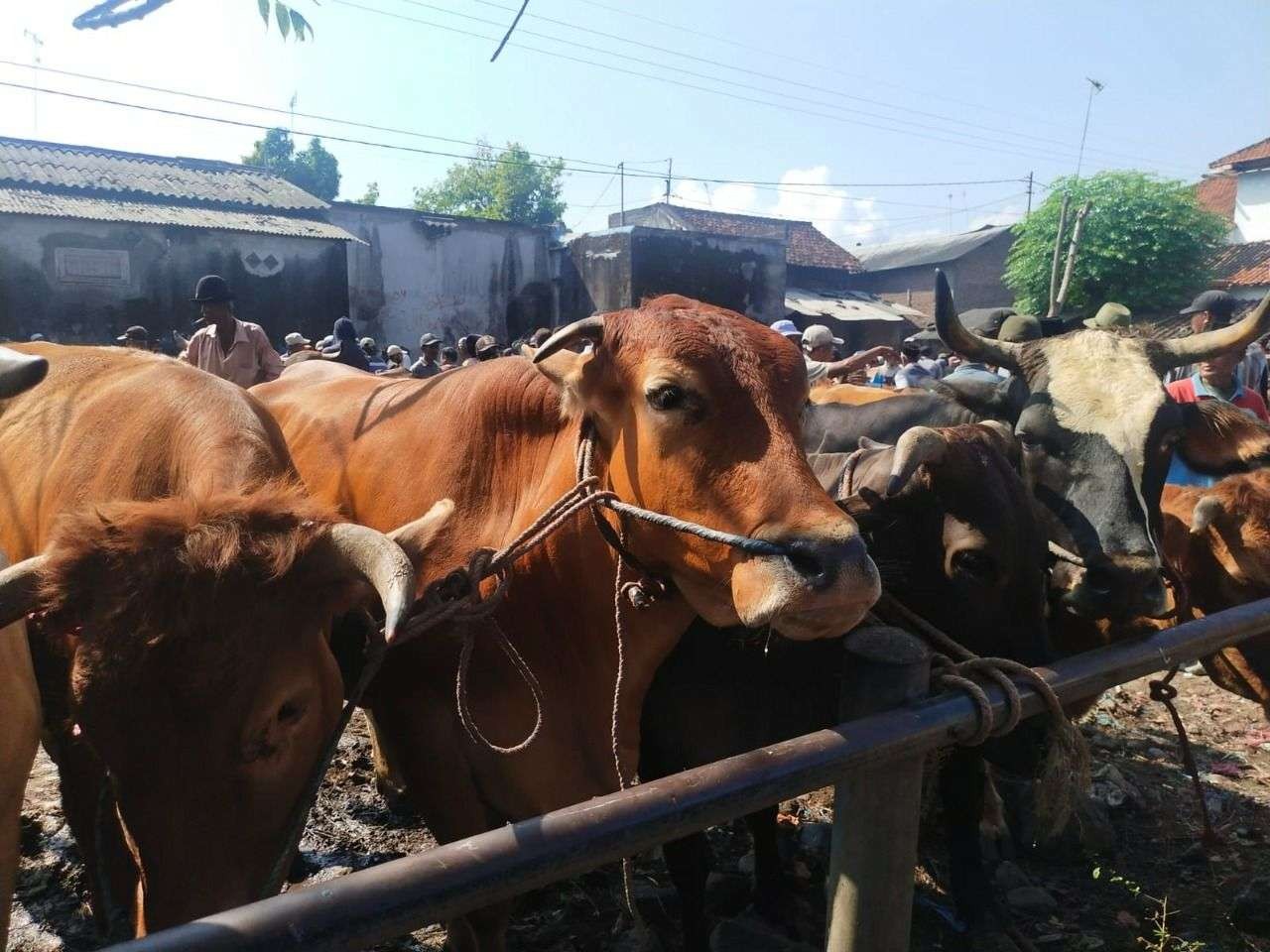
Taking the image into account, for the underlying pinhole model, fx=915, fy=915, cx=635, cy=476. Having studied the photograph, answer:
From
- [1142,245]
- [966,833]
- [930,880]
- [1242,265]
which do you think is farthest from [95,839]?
[1242,265]

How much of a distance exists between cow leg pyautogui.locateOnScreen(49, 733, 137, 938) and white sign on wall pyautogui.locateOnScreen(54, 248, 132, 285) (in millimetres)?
15197

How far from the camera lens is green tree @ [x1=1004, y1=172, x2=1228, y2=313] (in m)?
27.0

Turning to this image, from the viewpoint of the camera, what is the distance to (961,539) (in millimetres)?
3080

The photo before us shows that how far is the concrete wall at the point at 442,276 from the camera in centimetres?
2012

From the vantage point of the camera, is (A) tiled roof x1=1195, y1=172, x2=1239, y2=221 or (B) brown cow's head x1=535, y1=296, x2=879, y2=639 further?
(A) tiled roof x1=1195, y1=172, x2=1239, y2=221

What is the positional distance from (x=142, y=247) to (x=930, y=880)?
16925 millimetres

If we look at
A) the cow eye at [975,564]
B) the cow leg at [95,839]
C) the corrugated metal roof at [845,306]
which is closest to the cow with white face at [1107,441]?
the cow eye at [975,564]

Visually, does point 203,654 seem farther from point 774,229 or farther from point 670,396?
point 774,229

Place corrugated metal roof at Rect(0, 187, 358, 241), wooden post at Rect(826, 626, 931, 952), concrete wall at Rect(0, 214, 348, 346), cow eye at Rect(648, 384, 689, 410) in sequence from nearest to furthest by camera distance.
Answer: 1. wooden post at Rect(826, 626, 931, 952)
2. cow eye at Rect(648, 384, 689, 410)
3. concrete wall at Rect(0, 214, 348, 346)
4. corrugated metal roof at Rect(0, 187, 358, 241)

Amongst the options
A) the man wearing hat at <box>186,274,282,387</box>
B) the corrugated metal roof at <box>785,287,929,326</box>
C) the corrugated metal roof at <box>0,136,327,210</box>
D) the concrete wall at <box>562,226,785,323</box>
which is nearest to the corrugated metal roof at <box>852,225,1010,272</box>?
the corrugated metal roof at <box>785,287,929,326</box>

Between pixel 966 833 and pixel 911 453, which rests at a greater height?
pixel 911 453

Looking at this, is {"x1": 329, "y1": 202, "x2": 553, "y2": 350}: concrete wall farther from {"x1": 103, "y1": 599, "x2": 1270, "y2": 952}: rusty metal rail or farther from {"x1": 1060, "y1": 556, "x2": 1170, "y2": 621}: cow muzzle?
{"x1": 103, "y1": 599, "x2": 1270, "y2": 952}: rusty metal rail

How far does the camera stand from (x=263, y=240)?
Answer: 1748cm

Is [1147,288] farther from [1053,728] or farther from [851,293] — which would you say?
[1053,728]
